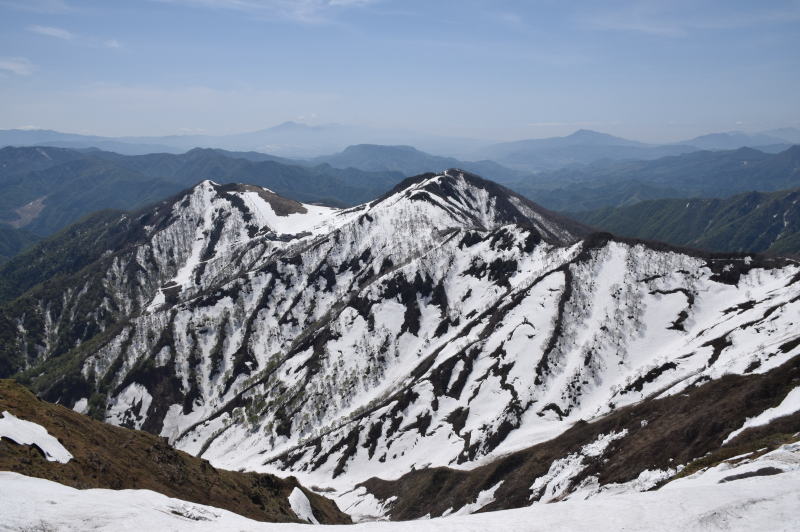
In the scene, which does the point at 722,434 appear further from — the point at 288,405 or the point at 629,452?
the point at 288,405

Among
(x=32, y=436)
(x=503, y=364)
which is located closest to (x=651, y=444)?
(x=503, y=364)

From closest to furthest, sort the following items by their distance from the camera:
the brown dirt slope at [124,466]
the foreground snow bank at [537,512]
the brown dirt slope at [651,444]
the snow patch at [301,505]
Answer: the foreground snow bank at [537,512]
the brown dirt slope at [124,466]
the brown dirt slope at [651,444]
the snow patch at [301,505]

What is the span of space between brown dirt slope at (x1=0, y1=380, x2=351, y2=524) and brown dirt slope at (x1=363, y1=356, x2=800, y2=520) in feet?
112

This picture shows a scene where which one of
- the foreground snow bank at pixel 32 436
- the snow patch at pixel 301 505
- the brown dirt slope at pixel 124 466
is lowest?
the snow patch at pixel 301 505

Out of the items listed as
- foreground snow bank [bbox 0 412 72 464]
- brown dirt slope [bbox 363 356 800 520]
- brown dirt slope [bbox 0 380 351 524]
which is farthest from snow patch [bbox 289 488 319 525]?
foreground snow bank [bbox 0 412 72 464]

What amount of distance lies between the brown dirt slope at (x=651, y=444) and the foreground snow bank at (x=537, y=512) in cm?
1652

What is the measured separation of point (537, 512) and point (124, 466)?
46959mm

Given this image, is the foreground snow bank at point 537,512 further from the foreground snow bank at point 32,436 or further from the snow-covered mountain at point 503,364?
the snow-covered mountain at point 503,364

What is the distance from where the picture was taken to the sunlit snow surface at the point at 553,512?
27.7 m

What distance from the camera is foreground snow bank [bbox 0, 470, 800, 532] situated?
2766 cm

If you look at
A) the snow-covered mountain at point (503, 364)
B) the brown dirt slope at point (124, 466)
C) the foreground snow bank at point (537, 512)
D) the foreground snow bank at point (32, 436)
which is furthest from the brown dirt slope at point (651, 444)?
the foreground snow bank at point (32, 436)

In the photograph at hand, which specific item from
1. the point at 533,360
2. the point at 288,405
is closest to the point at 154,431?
the point at 288,405

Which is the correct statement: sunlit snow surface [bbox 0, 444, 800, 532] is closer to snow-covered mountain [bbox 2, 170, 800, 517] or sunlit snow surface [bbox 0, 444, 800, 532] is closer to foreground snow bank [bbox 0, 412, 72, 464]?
foreground snow bank [bbox 0, 412, 72, 464]

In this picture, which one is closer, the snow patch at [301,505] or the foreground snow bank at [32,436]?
the foreground snow bank at [32,436]
